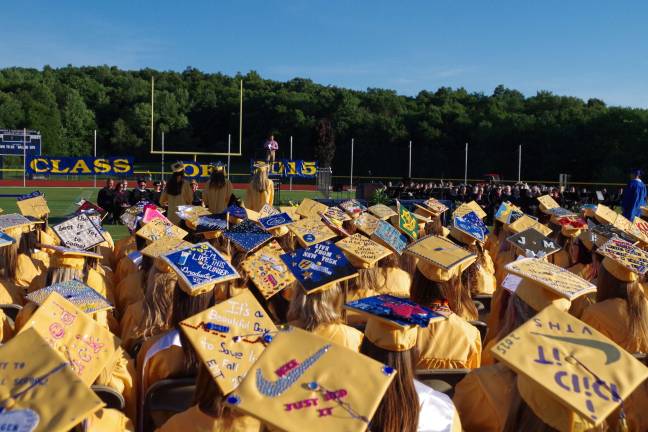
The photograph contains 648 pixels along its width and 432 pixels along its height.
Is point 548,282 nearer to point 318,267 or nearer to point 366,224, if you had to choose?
point 318,267

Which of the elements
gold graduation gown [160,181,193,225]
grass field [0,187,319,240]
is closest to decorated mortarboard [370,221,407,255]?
gold graduation gown [160,181,193,225]

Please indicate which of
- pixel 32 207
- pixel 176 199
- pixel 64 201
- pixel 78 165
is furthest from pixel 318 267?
pixel 78 165

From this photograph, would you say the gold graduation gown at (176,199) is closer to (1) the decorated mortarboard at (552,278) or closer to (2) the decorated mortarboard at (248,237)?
(2) the decorated mortarboard at (248,237)

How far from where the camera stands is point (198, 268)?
3531 mm

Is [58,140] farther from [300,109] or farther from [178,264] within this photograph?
[178,264]

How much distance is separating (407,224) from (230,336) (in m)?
4.45

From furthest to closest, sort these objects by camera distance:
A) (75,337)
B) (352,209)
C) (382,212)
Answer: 1. (352,209)
2. (382,212)
3. (75,337)

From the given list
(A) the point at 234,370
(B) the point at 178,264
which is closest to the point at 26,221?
(B) the point at 178,264

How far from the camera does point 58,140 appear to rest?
1886 inches

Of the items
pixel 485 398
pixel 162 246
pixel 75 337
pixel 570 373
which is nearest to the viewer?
pixel 570 373

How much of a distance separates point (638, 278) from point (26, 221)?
5.17 metres

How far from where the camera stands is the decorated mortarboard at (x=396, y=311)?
2.20 meters

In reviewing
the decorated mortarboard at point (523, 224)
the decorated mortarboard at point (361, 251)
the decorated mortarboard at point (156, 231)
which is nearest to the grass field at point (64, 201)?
the decorated mortarboard at point (156, 231)

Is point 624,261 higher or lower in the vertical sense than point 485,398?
higher
